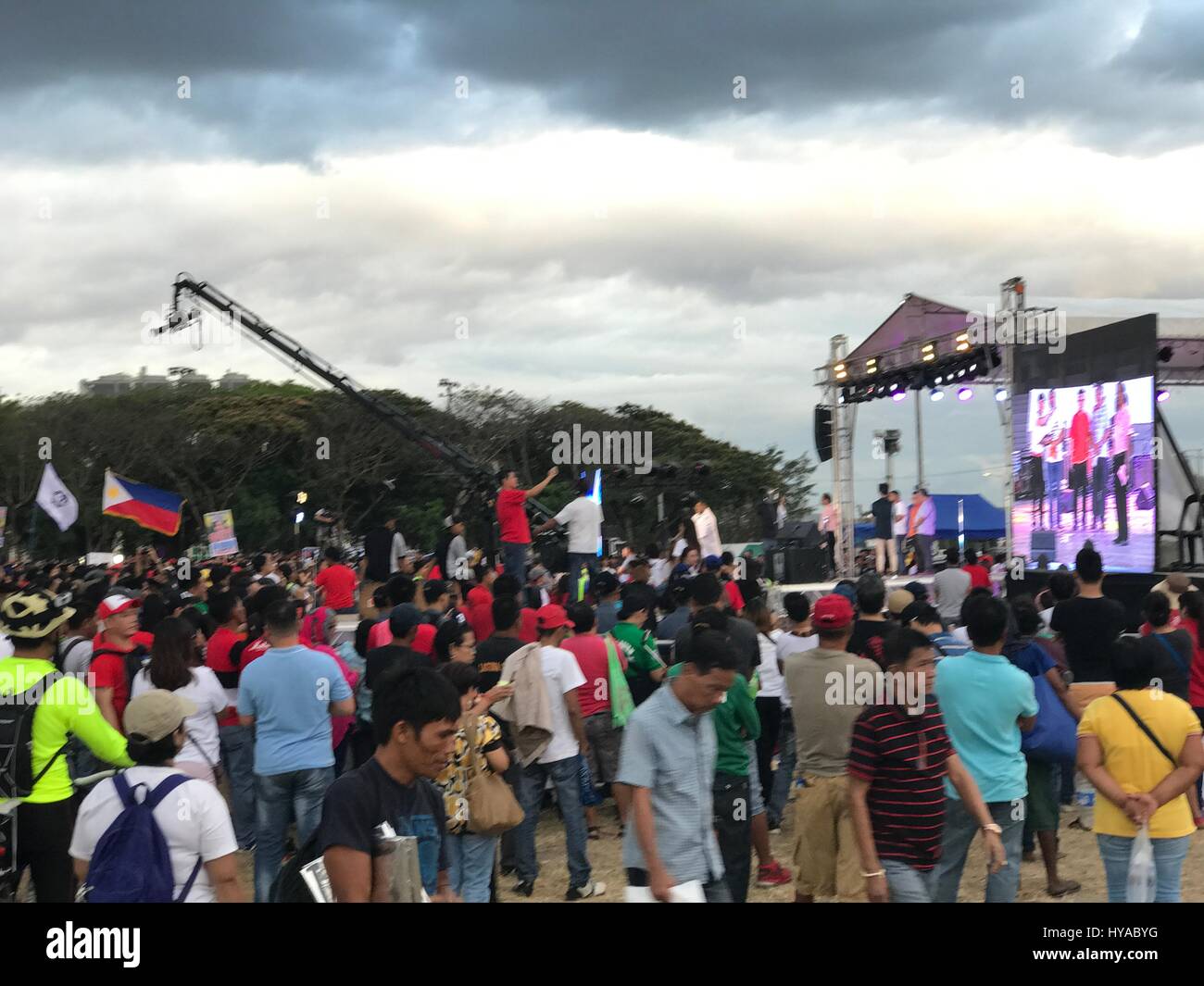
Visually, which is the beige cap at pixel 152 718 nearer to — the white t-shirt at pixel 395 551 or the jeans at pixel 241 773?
the jeans at pixel 241 773

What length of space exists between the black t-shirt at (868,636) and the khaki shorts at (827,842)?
4.88 feet

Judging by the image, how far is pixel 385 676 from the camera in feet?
11.3

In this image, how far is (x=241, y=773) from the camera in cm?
741

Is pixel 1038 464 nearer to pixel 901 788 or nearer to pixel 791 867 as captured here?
pixel 791 867

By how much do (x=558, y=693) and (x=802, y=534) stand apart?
1670 cm

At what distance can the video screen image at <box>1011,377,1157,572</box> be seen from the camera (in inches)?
601

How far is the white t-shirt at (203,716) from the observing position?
6.05 meters

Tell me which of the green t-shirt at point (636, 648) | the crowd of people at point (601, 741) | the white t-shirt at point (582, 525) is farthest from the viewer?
the white t-shirt at point (582, 525)

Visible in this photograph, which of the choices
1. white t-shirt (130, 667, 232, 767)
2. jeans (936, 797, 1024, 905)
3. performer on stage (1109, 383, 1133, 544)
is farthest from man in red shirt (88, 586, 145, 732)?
performer on stage (1109, 383, 1133, 544)

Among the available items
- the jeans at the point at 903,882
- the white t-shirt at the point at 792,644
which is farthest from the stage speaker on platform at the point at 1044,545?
the jeans at the point at 903,882

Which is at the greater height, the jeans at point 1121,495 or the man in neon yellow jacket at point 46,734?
the jeans at point 1121,495

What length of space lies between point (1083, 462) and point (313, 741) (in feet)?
43.4
